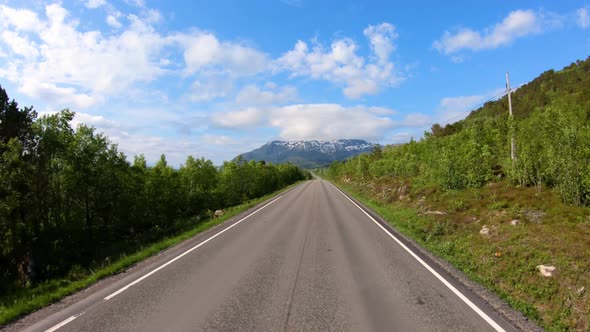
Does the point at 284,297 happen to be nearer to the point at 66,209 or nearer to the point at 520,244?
the point at 520,244

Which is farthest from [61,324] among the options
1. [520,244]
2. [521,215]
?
[521,215]

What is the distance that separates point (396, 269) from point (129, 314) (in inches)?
247

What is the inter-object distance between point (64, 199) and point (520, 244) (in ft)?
82.8

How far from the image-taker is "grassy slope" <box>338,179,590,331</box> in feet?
21.4

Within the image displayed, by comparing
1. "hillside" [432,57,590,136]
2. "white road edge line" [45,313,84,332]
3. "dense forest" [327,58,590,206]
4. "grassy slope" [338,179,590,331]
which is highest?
"hillside" [432,57,590,136]

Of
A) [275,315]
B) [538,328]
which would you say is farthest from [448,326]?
[275,315]

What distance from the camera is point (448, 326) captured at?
207 inches

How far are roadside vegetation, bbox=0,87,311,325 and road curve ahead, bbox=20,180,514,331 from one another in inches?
75.5

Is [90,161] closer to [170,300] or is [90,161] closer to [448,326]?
[170,300]

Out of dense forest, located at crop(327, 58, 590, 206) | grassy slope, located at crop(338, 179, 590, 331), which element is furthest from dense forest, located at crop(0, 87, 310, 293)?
dense forest, located at crop(327, 58, 590, 206)

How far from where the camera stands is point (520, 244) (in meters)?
9.84

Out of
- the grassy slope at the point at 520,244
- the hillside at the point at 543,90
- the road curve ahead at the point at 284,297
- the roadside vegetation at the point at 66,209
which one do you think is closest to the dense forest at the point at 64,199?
the roadside vegetation at the point at 66,209

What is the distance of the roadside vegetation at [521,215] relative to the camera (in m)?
7.09

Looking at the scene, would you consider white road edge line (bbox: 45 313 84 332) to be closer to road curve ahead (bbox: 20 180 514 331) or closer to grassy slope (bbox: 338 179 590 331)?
road curve ahead (bbox: 20 180 514 331)
